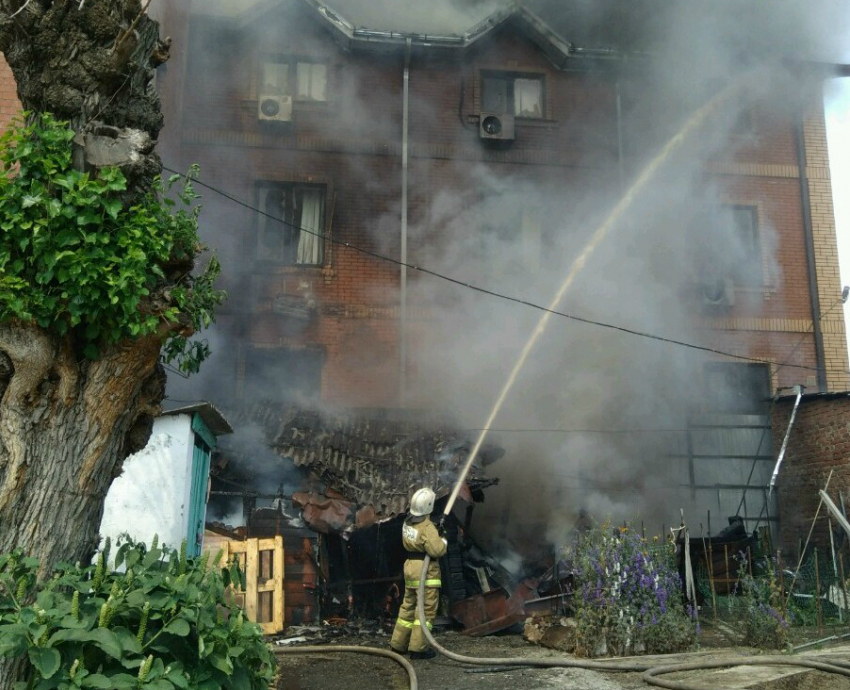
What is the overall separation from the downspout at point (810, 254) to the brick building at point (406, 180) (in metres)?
0.03

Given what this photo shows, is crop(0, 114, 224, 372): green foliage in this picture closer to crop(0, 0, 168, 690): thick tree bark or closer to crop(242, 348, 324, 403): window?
crop(0, 0, 168, 690): thick tree bark

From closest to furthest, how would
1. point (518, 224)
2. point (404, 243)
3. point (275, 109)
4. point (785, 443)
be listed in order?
point (785, 443)
point (404, 243)
point (275, 109)
point (518, 224)

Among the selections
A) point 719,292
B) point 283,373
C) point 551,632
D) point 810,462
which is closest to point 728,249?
point 719,292

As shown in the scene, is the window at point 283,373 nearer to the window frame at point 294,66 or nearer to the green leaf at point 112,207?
the window frame at point 294,66

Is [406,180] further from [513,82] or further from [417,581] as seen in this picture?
[417,581]

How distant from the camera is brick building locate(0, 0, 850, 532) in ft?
46.0

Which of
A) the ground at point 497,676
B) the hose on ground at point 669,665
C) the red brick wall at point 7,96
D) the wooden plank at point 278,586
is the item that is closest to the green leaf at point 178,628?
the ground at point 497,676

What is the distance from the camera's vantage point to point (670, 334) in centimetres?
1456

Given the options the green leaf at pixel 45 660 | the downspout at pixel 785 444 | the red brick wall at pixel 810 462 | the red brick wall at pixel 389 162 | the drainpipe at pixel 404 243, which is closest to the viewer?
the green leaf at pixel 45 660

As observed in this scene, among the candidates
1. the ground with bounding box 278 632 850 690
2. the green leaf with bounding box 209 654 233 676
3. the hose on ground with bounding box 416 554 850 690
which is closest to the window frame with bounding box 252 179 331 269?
the ground with bounding box 278 632 850 690

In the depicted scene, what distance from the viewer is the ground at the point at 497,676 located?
5.48m

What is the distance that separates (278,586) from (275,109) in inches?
347

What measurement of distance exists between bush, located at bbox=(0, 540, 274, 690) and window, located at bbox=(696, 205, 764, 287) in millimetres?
12871

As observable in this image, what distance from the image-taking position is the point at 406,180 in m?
14.6
